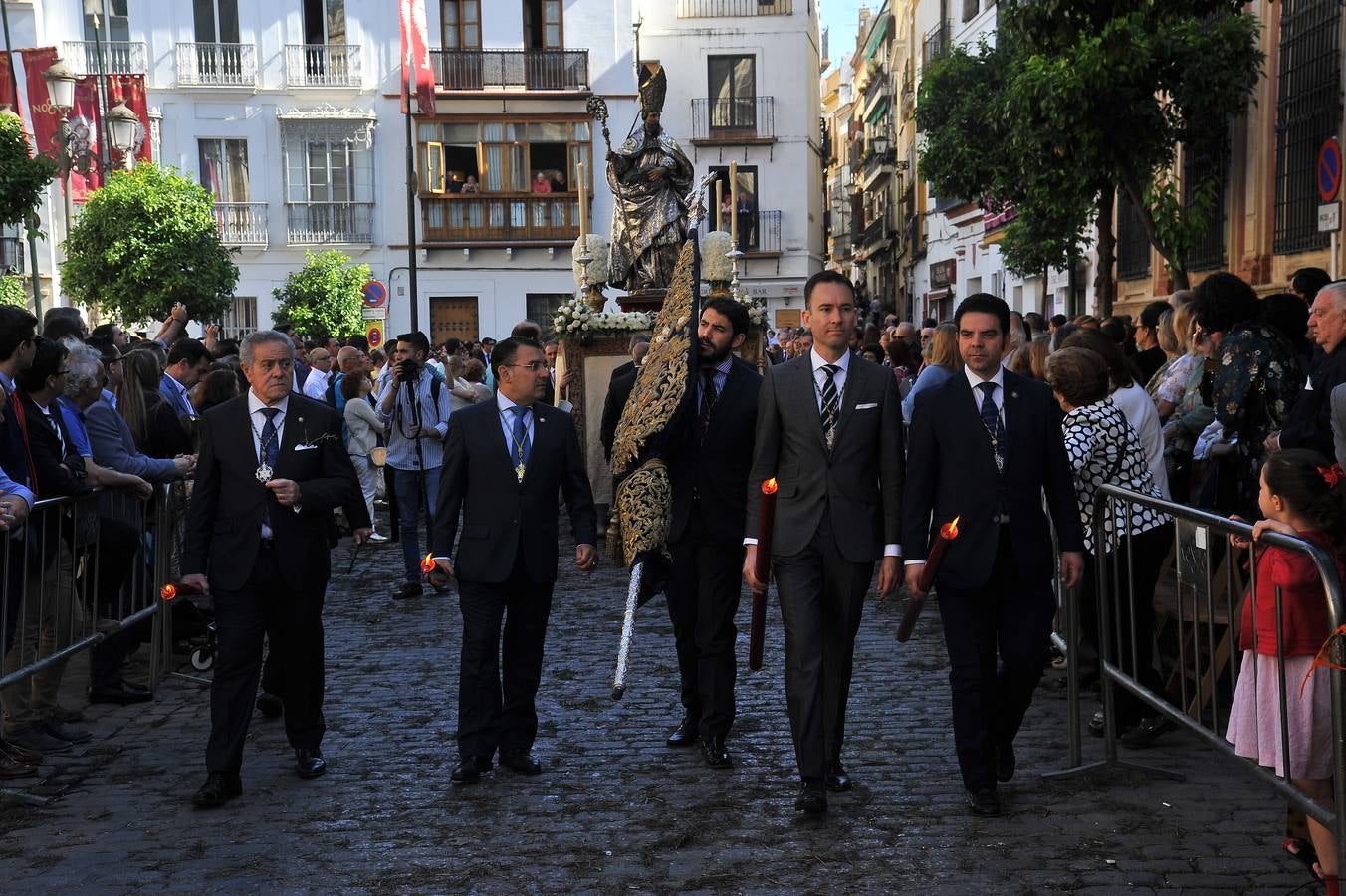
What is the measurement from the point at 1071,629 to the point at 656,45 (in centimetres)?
3855

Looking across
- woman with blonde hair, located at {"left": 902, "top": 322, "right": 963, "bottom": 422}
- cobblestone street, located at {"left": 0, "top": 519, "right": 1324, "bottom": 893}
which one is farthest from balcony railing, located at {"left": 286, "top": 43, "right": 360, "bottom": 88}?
cobblestone street, located at {"left": 0, "top": 519, "right": 1324, "bottom": 893}

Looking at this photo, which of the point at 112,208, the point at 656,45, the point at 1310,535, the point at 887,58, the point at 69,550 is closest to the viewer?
the point at 1310,535

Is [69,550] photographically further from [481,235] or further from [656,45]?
[656,45]

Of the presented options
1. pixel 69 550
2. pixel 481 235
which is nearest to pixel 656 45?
pixel 481 235

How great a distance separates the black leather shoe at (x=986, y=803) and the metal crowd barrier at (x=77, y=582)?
4086 millimetres

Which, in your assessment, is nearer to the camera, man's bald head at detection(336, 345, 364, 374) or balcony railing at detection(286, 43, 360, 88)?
man's bald head at detection(336, 345, 364, 374)

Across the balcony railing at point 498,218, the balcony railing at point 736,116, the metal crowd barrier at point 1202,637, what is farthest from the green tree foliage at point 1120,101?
the balcony railing at point 736,116

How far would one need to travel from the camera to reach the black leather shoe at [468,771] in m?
6.43

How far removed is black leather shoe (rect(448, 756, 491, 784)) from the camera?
6.43 meters

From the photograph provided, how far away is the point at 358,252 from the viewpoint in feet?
128

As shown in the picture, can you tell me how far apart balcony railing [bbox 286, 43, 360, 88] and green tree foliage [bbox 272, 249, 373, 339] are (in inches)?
206

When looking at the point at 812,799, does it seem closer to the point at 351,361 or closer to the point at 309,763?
the point at 309,763

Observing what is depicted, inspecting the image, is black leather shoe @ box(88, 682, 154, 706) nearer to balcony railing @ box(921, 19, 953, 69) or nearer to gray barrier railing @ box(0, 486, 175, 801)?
gray barrier railing @ box(0, 486, 175, 801)

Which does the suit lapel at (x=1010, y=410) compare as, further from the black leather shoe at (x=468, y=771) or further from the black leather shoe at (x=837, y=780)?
the black leather shoe at (x=468, y=771)
